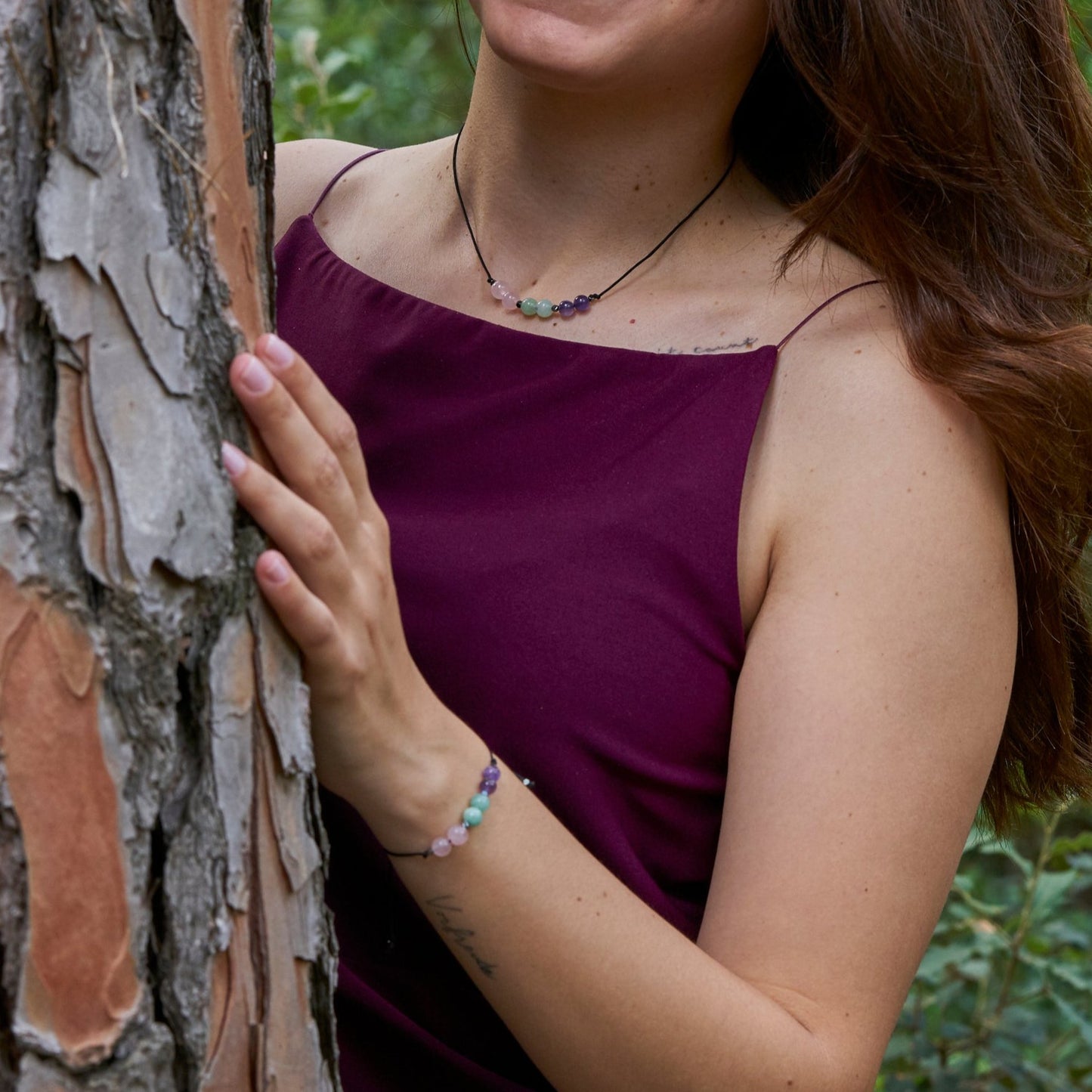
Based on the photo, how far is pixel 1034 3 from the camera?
1.41m

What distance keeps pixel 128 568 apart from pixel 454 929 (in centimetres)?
41

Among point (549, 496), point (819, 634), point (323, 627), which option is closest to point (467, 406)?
point (549, 496)

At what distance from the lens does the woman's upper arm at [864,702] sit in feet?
3.80

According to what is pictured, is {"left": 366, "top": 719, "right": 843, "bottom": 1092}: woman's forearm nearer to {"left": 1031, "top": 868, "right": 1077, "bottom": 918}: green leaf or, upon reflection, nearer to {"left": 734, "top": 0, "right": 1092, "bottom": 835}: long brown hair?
{"left": 734, "top": 0, "right": 1092, "bottom": 835}: long brown hair

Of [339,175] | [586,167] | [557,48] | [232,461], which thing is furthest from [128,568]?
[339,175]

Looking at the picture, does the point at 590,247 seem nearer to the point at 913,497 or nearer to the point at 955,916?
the point at 913,497

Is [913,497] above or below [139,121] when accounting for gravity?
below

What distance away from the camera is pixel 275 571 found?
0.86 meters

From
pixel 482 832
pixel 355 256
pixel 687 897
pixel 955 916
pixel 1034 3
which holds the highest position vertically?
pixel 1034 3

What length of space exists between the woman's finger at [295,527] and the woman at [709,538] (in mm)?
43

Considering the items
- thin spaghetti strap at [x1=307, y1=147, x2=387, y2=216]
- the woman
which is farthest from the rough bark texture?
thin spaghetti strap at [x1=307, y1=147, x2=387, y2=216]

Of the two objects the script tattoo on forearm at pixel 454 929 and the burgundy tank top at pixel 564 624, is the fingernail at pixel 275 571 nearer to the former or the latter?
the script tattoo on forearm at pixel 454 929

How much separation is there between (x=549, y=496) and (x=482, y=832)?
421 millimetres

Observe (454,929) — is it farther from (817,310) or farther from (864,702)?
(817,310)
